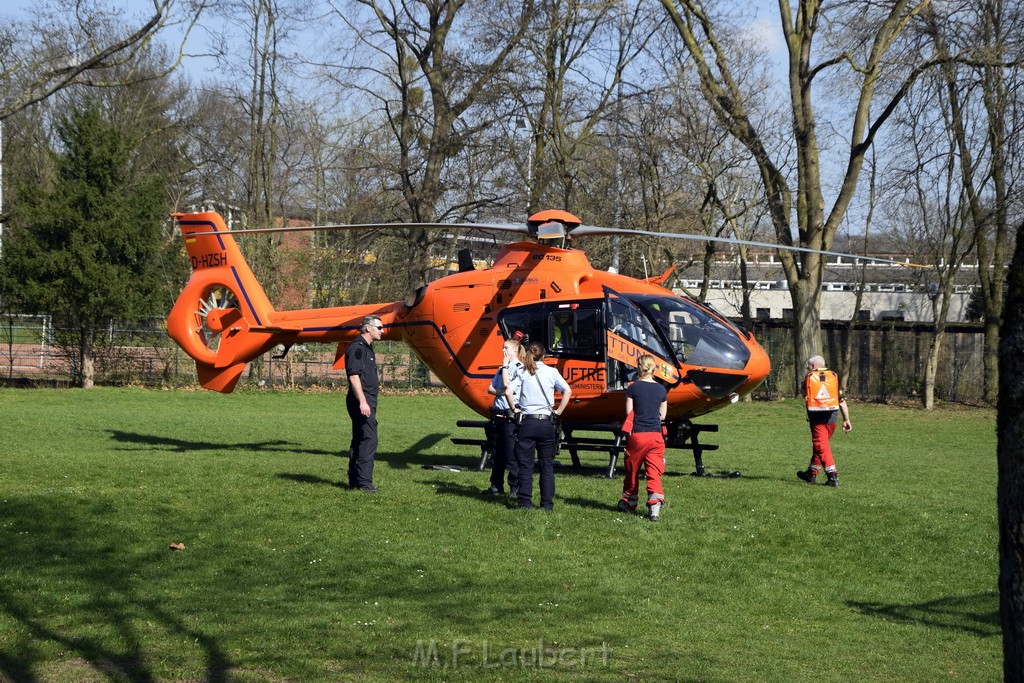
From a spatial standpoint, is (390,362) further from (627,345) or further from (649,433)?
(649,433)

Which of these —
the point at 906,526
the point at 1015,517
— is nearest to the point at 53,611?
the point at 1015,517

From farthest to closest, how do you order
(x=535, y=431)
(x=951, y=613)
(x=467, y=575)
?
(x=535, y=431) < (x=467, y=575) < (x=951, y=613)

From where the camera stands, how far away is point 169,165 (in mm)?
46719

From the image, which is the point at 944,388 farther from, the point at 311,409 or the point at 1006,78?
the point at 311,409

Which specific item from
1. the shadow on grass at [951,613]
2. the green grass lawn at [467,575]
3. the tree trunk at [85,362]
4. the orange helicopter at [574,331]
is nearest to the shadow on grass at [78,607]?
the green grass lawn at [467,575]

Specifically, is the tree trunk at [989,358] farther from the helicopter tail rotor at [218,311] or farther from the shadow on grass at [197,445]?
the helicopter tail rotor at [218,311]

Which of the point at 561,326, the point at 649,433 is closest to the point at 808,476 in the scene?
the point at 561,326

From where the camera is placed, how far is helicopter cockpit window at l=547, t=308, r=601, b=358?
1438cm

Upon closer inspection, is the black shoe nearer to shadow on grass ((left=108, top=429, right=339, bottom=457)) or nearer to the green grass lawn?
the green grass lawn

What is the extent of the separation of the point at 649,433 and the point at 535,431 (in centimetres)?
127

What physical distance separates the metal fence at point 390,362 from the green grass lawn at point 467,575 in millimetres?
15889

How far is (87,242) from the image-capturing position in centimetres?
3022

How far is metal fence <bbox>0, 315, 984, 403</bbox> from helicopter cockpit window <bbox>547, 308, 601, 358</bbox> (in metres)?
18.0

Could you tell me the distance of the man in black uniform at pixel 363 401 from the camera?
11973 millimetres
